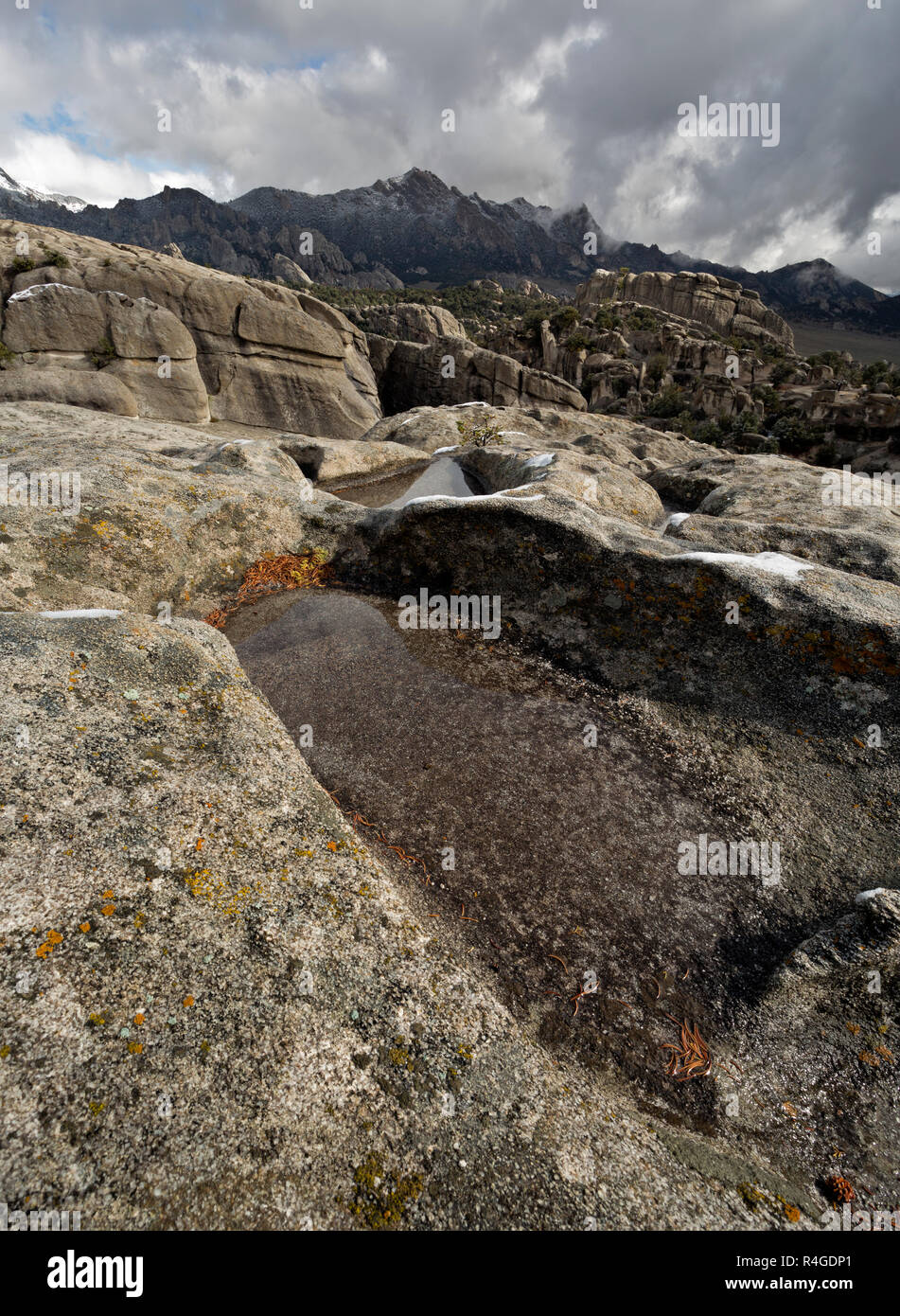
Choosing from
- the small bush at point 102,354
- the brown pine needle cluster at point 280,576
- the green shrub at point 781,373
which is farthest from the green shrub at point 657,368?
the brown pine needle cluster at point 280,576

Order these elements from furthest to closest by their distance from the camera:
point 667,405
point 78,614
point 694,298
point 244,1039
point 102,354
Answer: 1. point 694,298
2. point 667,405
3. point 102,354
4. point 78,614
5. point 244,1039

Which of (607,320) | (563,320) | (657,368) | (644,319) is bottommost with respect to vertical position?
(657,368)

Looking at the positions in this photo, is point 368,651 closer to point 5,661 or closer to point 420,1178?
point 5,661

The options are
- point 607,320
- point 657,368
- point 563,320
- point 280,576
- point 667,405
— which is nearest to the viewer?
point 280,576

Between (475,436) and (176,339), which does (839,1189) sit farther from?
(176,339)

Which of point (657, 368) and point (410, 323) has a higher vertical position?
point (410, 323)

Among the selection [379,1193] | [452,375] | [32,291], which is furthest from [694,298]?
[379,1193]

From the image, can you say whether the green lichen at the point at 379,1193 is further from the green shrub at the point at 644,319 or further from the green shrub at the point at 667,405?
the green shrub at the point at 644,319

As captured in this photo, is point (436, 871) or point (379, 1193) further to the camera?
point (436, 871)

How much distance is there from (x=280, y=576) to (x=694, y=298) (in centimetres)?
19068

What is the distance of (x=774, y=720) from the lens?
35.9 feet

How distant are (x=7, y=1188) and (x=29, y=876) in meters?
2.65

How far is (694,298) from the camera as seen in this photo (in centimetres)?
15638
